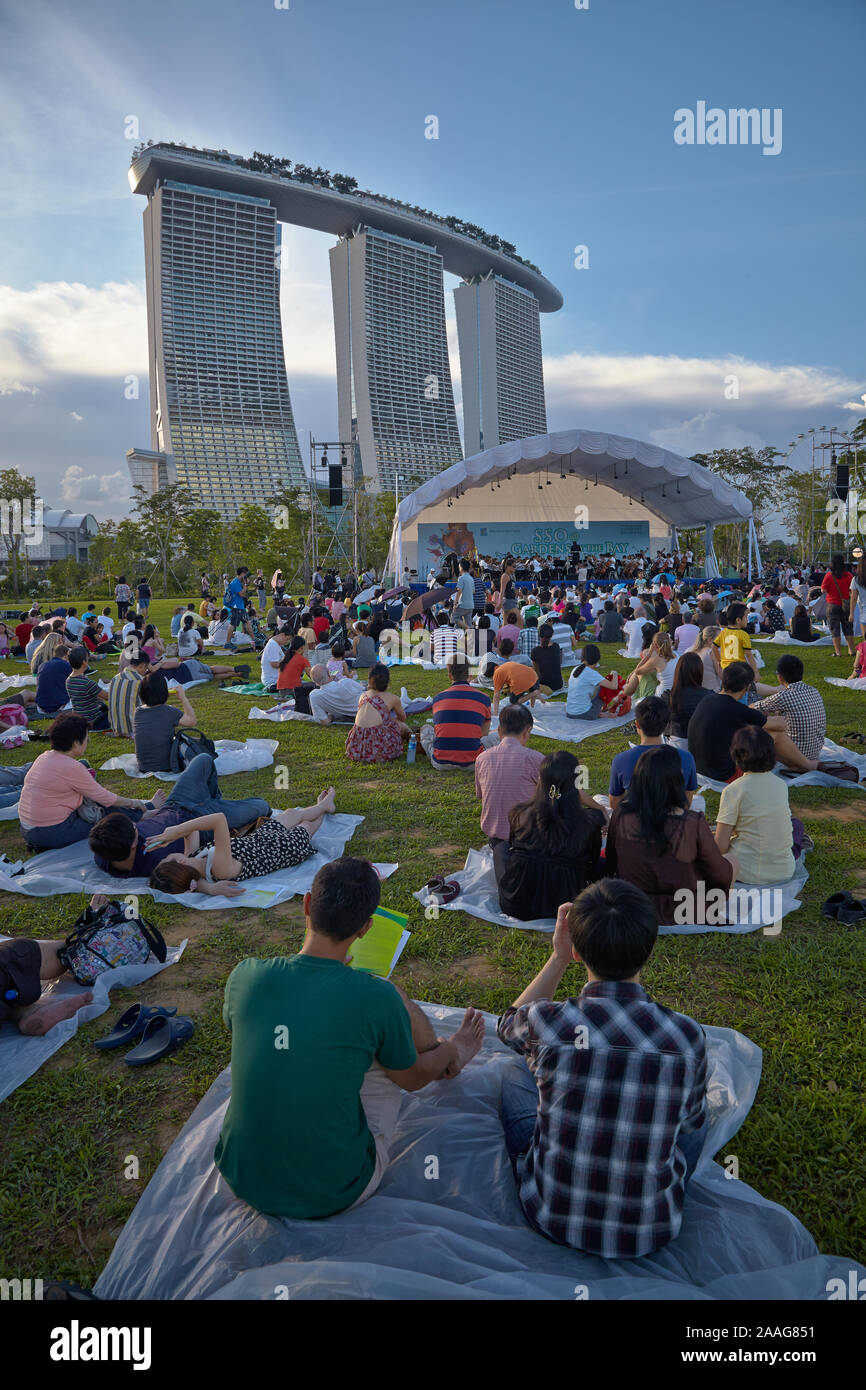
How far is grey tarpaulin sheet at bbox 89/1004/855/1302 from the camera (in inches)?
68.3

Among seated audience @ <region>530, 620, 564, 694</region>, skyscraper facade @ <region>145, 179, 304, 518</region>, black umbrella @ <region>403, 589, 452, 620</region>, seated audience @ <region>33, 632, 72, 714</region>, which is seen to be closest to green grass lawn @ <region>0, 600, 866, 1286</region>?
seated audience @ <region>33, 632, 72, 714</region>

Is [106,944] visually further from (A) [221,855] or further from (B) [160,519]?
(B) [160,519]

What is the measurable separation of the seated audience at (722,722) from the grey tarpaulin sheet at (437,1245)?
3462mm

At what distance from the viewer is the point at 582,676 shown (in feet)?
27.8

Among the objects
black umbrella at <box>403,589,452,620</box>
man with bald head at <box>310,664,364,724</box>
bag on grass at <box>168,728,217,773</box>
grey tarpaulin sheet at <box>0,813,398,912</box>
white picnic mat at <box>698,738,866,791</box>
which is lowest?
grey tarpaulin sheet at <box>0,813,398,912</box>

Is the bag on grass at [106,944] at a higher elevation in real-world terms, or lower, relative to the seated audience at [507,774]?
lower

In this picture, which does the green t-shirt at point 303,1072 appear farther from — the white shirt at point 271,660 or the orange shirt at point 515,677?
the white shirt at point 271,660

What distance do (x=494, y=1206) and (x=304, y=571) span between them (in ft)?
136

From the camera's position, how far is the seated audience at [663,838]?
3.47m

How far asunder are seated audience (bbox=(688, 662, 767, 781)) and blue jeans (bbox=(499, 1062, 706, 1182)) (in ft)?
12.2

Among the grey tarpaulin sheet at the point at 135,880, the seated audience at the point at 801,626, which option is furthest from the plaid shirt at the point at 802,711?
the seated audience at the point at 801,626

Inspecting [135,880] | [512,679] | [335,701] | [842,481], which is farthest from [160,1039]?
[842,481]

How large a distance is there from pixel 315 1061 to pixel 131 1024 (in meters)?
1.75

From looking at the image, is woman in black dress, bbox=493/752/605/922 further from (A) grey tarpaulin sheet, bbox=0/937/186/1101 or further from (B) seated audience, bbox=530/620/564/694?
(B) seated audience, bbox=530/620/564/694
